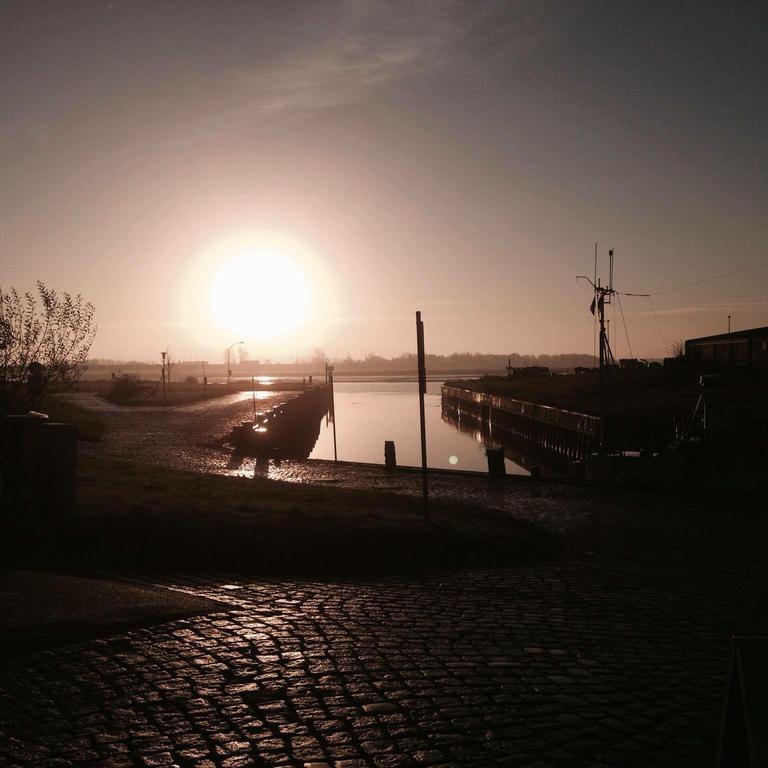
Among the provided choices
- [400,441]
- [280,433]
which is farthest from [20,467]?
[400,441]

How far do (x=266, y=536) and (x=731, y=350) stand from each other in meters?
49.7

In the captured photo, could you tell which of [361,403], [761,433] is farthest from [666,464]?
[361,403]

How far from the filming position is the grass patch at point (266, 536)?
9.40 metres

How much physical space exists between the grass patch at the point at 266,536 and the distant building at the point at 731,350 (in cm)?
4108

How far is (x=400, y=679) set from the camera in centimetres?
555

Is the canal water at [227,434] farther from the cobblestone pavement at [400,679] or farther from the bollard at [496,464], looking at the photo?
the cobblestone pavement at [400,679]

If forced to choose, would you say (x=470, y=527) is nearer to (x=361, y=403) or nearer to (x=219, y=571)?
(x=219, y=571)

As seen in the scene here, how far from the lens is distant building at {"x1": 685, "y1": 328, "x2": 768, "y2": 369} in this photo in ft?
159

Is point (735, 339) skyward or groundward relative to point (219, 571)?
skyward

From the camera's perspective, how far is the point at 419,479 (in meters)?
21.0

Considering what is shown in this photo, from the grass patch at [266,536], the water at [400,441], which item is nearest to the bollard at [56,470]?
the grass patch at [266,536]

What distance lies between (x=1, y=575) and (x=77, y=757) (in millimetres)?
4133

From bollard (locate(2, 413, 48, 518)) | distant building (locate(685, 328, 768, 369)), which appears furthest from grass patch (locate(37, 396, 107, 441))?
distant building (locate(685, 328, 768, 369))

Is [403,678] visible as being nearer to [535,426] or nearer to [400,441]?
[535,426]
